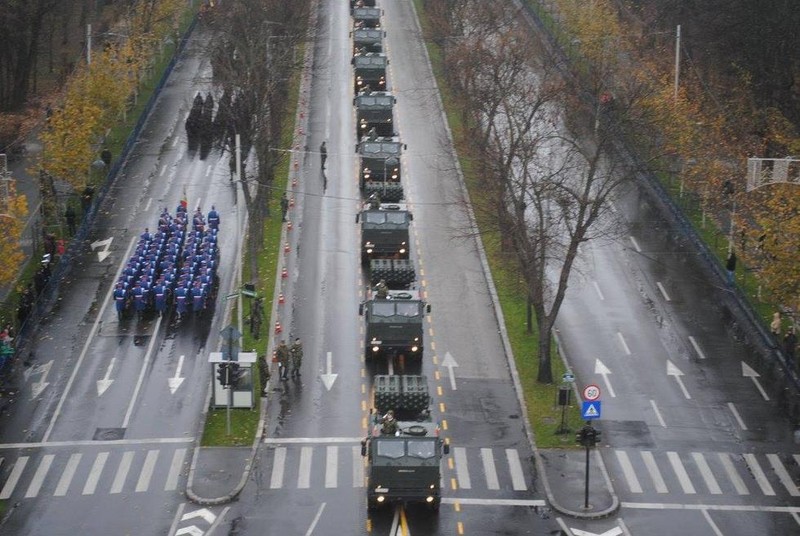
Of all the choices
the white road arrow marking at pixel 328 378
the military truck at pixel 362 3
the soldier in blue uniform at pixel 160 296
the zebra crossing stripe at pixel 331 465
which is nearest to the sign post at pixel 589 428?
the zebra crossing stripe at pixel 331 465

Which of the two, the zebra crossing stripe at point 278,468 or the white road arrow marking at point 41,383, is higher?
the white road arrow marking at point 41,383

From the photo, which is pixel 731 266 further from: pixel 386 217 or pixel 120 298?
pixel 120 298

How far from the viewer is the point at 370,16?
13425cm

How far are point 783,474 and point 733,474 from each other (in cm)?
188

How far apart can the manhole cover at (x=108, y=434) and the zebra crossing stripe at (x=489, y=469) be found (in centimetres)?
1422

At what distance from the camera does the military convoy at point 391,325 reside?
187 ft

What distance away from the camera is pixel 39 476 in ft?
201

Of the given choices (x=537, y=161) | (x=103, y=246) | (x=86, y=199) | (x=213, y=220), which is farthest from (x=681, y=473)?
(x=86, y=199)

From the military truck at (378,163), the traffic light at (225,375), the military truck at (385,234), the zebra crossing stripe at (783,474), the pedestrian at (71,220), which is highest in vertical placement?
the military truck at (378,163)

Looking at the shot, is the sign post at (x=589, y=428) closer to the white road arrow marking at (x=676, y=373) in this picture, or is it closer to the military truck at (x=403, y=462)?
the military truck at (x=403, y=462)

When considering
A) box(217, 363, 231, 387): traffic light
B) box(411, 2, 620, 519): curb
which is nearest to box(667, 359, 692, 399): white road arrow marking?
box(411, 2, 620, 519): curb

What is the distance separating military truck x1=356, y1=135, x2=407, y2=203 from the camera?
95.8m

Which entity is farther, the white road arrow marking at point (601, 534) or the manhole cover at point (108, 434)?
the manhole cover at point (108, 434)

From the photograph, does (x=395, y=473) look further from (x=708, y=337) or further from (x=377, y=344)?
(x=708, y=337)
